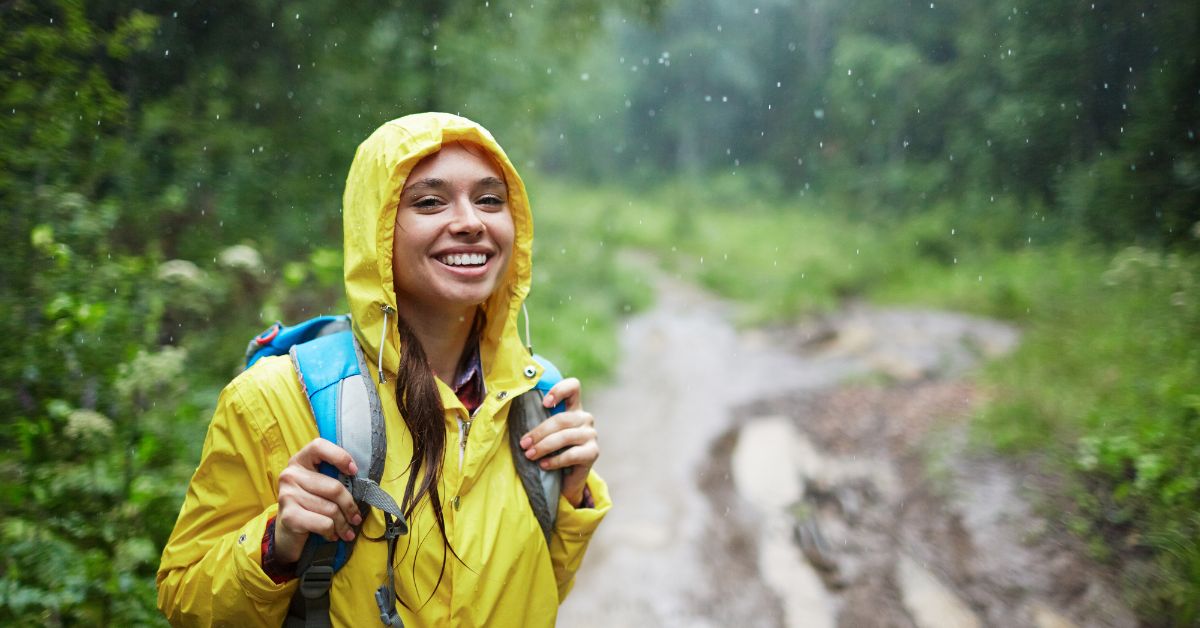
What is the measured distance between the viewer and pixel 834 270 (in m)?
14.3

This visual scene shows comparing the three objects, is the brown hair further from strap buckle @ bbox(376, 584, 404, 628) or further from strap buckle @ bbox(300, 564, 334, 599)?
strap buckle @ bbox(300, 564, 334, 599)

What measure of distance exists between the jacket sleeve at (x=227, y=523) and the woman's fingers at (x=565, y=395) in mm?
662

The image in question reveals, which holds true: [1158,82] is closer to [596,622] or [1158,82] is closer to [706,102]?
[596,622]

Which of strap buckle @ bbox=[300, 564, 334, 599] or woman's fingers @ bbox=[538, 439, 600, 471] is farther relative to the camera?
woman's fingers @ bbox=[538, 439, 600, 471]

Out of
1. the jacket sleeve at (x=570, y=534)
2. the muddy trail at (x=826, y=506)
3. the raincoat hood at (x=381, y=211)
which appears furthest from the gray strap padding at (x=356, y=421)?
the muddy trail at (x=826, y=506)

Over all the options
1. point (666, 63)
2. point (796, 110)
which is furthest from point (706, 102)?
point (796, 110)

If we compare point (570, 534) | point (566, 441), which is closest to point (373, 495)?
point (566, 441)

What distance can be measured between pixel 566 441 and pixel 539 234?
1434 centimetres

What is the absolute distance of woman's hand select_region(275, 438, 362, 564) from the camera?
154 cm

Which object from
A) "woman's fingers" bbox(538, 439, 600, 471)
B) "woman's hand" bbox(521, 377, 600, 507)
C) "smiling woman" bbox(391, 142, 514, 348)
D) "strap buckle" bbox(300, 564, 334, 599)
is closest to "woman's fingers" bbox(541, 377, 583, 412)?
"woman's hand" bbox(521, 377, 600, 507)

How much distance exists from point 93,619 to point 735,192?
2561 centimetres

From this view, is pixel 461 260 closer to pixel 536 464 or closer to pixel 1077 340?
pixel 536 464

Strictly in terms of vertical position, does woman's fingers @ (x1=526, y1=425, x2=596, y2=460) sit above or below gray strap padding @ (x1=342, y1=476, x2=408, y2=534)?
below

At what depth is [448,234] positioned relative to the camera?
1.82 m
